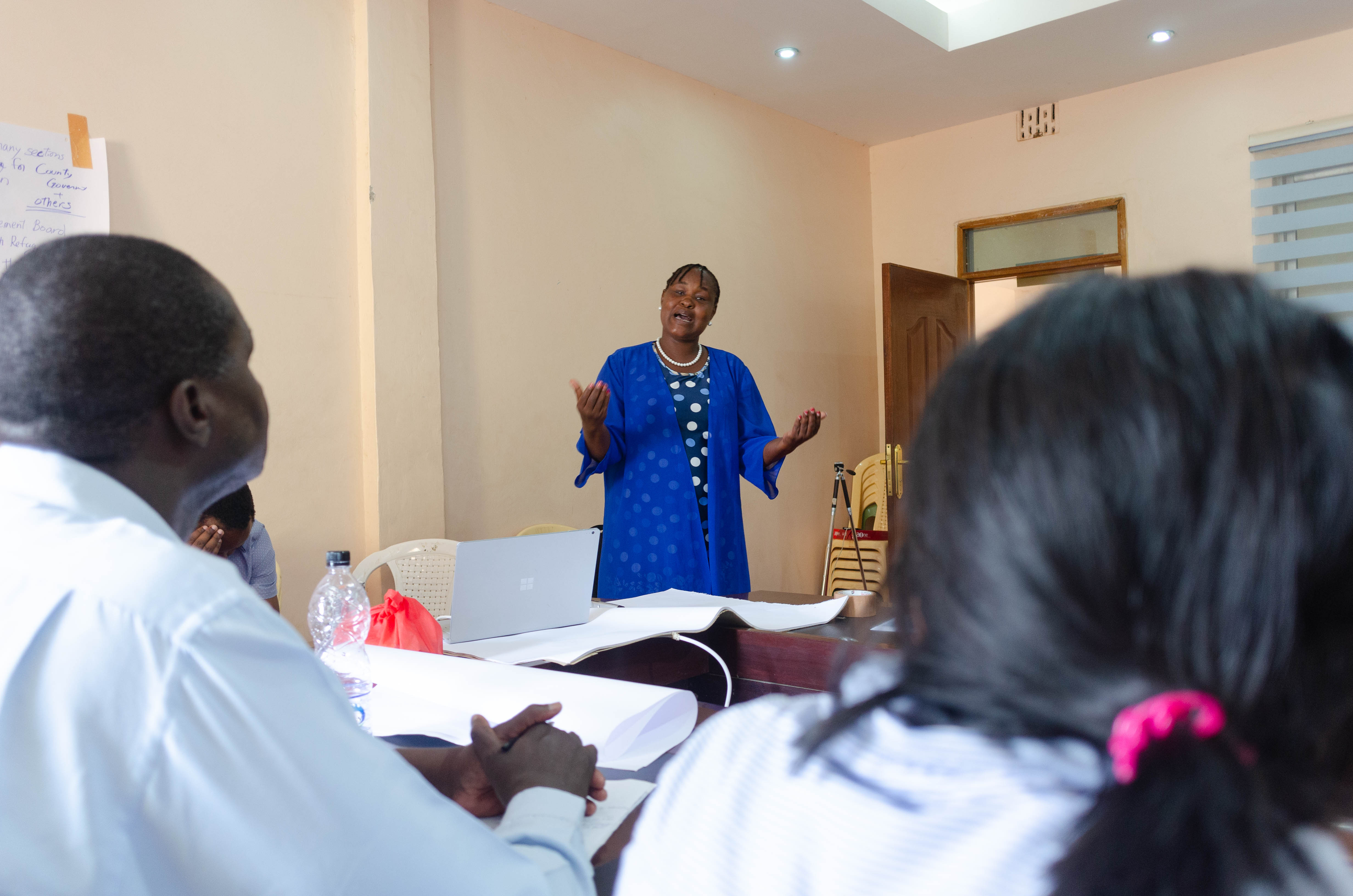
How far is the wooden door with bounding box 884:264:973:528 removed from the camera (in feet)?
16.6

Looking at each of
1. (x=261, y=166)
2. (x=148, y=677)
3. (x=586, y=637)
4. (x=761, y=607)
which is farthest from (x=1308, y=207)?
(x=148, y=677)

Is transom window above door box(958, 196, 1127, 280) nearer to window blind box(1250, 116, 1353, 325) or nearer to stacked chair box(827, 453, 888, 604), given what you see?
window blind box(1250, 116, 1353, 325)

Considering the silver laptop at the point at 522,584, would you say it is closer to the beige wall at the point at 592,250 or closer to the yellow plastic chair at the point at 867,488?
the beige wall at the point at 592,250

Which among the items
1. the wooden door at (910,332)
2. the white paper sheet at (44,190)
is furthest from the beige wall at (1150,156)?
the white paper sheet at (44,190)

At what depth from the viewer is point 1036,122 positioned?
17.1ft

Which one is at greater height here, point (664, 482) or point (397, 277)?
point (397, 277)

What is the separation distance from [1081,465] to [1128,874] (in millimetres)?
164

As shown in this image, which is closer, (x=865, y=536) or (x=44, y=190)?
(x=44, y=190)

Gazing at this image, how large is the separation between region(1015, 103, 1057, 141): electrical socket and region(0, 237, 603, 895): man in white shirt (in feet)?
17.1

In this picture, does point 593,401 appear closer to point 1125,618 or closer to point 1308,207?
point 1125,618

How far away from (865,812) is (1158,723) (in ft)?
0.48

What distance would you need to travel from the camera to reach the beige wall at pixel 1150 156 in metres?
4.47

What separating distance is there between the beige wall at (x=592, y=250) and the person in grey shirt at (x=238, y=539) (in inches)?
45.8

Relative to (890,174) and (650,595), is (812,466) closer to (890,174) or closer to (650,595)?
(890,174)
